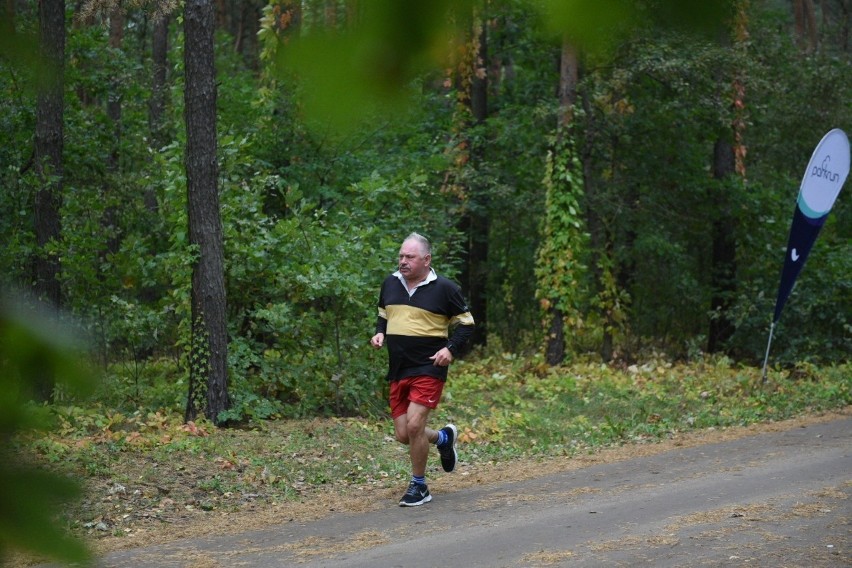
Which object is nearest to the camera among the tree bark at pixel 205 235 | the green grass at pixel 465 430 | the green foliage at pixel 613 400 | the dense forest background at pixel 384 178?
the dense forest background at pixel 384 178

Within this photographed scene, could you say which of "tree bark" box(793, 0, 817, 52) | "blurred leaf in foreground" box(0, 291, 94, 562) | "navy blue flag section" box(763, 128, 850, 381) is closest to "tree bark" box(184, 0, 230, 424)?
"navy blue flag section" box(763, 128, 850, 381)

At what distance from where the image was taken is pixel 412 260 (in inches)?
276

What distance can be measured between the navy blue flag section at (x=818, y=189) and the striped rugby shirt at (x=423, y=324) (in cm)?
653

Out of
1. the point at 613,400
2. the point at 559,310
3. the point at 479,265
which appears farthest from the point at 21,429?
the point at 479,265

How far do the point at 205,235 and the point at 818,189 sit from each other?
22.9 ft

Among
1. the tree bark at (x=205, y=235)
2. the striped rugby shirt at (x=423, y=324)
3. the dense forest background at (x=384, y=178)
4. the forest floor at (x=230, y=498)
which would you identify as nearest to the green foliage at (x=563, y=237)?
the dense forest background at (x=384, y=178)

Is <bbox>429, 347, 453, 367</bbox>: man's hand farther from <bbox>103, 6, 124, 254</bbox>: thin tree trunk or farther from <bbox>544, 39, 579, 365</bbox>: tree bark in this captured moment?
<bbox>544, 39, 579, 365</bbox>: tree bark

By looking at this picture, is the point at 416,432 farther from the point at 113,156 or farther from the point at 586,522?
the point at 113,156

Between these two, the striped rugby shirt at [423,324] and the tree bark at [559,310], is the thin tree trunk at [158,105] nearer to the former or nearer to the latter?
the tree bark at [559,310]

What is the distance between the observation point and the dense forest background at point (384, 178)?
132cm

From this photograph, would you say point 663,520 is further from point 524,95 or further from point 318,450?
point 524,95

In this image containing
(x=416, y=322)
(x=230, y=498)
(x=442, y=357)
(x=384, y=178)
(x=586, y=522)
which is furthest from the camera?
(x=384, y=178)

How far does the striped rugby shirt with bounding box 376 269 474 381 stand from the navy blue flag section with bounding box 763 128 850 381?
653 cm

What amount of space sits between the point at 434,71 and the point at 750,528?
5711 mm
